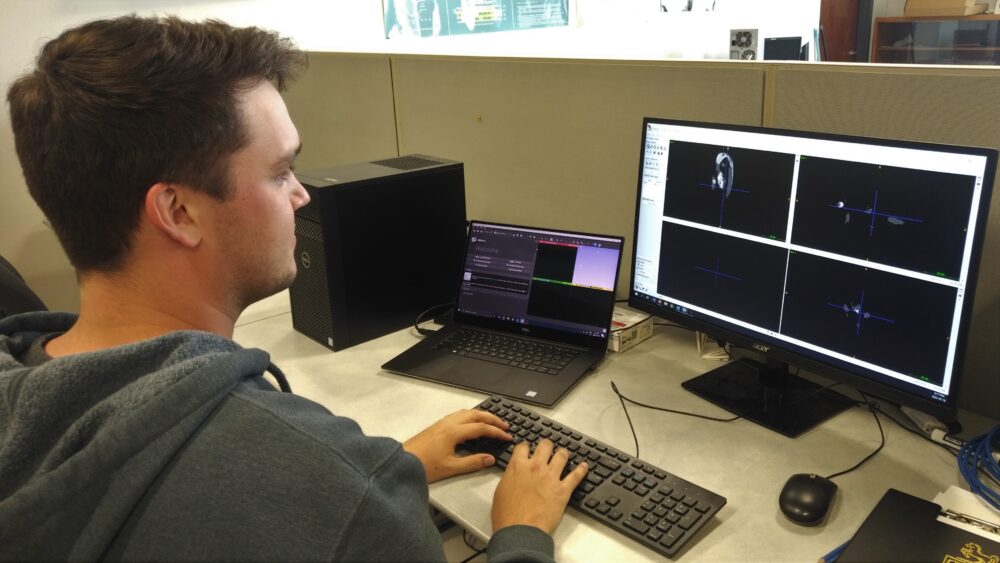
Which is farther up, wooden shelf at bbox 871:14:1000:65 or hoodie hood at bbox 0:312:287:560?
wooden shelf at bbox 871:14:1000:65

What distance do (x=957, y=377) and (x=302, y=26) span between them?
8.78 ft

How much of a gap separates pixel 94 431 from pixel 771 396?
100 cm

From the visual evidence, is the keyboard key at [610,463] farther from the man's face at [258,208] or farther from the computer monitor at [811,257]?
the man's face at [258,208]

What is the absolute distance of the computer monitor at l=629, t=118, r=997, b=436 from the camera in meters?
0.98

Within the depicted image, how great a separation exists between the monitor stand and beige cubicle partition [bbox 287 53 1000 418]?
23 cm

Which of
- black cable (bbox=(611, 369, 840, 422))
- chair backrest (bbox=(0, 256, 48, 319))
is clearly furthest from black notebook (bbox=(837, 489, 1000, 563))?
chair backrest (bbox=(0, 256, 48, 319))

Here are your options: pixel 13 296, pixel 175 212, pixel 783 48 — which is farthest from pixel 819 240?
pixel 783 48

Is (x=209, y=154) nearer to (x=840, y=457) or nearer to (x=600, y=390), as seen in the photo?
(x=600, y=390)

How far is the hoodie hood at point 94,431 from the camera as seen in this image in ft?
2.03

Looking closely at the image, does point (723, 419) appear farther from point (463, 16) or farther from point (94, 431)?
point (463, 16)

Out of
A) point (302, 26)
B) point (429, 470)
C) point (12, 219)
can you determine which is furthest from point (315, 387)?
point (302, 26)

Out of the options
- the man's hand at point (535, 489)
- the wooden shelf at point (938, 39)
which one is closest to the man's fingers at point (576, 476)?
the man's hand at point (535, 489)

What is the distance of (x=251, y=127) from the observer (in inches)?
32.4

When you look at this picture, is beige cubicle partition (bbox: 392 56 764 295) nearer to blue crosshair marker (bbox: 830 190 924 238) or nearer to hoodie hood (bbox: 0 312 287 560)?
blue crosshair marker (bbox: 830 190 924 238)
